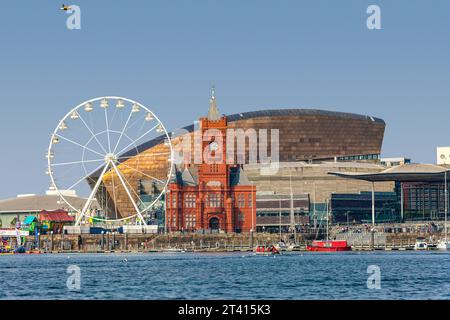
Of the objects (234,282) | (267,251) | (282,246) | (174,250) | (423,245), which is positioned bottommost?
(234,282)

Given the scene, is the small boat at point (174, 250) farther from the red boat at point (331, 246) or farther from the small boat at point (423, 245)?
the small boat at point (423, 245)

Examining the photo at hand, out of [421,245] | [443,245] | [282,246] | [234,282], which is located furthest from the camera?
[282,246]

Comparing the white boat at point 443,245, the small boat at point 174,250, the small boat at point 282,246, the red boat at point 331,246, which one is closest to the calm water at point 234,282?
the red boat at point 331,246

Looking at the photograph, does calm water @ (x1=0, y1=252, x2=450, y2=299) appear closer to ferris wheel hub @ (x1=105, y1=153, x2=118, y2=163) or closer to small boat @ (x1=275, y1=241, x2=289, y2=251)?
ferris wheel hub @ (x1=105, y1=153, x2=118, y2=163)

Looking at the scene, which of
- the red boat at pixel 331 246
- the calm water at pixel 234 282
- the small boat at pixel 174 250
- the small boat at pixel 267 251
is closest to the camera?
the calm water at pixel 234 282

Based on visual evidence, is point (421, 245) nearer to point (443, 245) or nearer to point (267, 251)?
point (443, 245)

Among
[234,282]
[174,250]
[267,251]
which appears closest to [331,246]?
[267,251]

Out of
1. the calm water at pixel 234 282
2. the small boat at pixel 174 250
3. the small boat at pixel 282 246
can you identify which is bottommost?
the calm water at pixel 234 282

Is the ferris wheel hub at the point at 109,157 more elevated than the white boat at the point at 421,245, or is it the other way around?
the ferris wheel hub at the point at 109,157

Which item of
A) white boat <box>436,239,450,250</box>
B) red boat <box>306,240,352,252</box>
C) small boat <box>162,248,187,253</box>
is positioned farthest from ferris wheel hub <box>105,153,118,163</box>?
white boat <box>436,239,450,250</box>

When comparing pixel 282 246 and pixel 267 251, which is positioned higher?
pixel 282 246

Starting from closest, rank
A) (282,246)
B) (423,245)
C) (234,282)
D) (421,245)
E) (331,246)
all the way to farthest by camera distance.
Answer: (234,282), (331,246), (421,245), (423,245), (282,246)
